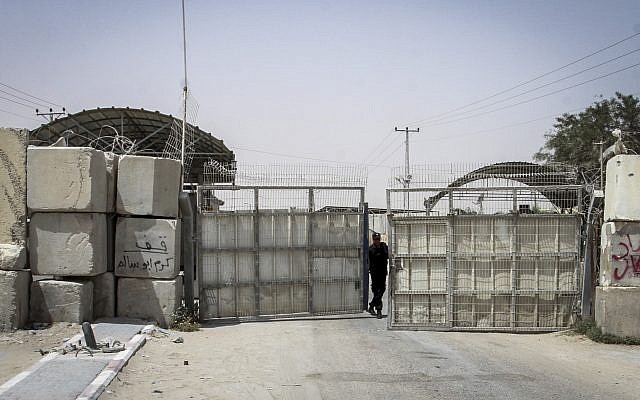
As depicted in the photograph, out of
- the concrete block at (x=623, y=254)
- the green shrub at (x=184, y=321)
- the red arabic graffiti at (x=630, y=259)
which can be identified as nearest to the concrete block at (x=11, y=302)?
the green shrub at (x=184, y=321)

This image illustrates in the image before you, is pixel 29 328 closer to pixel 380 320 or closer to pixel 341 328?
pixel 341 328

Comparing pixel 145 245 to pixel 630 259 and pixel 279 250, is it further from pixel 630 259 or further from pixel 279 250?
pixel 630 259

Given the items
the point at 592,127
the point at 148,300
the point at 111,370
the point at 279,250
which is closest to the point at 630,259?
the point at 279,250

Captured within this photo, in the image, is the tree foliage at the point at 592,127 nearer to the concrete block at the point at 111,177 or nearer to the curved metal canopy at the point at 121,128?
the curved metal canopy at the point at 121,128

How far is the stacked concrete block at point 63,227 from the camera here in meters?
10.4

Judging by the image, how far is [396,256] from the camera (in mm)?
11625

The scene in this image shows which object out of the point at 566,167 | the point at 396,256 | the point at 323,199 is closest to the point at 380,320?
the point at 396,256

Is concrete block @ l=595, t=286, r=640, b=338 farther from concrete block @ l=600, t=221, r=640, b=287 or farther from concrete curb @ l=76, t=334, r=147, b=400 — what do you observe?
concrete curb @ l=76, t=334, r=147, b=400

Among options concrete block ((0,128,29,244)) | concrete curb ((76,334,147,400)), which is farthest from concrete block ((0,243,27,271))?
concrete curb ((76,334,147,400))

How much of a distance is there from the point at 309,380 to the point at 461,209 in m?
4.98

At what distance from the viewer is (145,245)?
451 inches

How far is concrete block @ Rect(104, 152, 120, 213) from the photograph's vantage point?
11.2m

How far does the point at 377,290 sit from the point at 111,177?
5.47 metres

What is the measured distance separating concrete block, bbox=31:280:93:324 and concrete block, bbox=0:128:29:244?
85 cm
